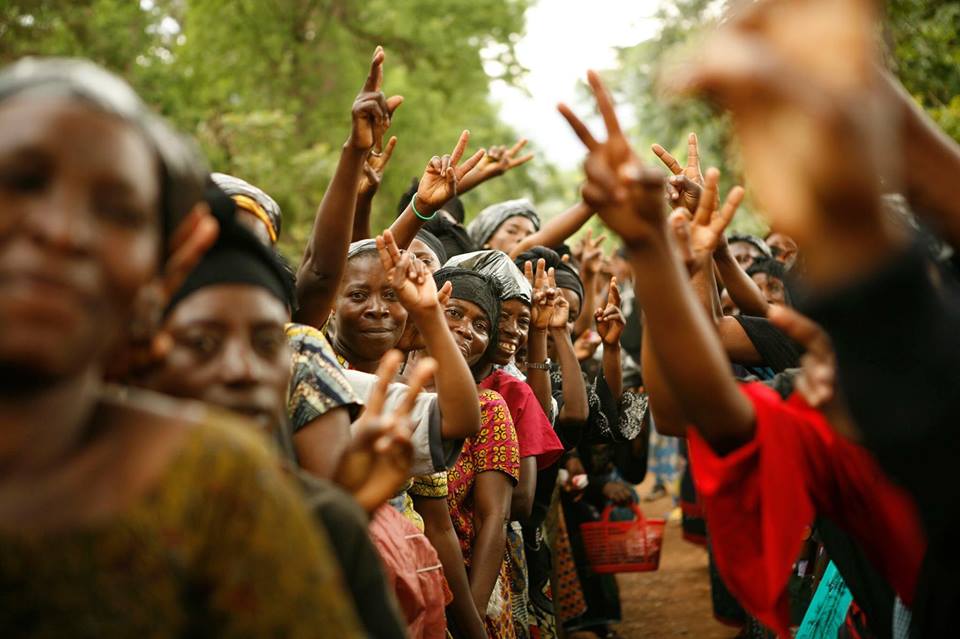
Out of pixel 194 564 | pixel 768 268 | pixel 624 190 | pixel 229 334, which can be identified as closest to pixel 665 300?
pixel 624 190

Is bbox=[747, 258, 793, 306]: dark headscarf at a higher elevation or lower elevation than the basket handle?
higher

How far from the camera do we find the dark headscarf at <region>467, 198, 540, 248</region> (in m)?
7.27

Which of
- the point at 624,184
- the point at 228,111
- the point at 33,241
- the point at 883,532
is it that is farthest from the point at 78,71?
the point at 228,111

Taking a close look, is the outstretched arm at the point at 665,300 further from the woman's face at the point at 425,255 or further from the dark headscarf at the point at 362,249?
the woman's face at the point at 425,255

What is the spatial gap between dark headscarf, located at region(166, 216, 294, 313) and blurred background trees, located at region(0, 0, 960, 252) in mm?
9044

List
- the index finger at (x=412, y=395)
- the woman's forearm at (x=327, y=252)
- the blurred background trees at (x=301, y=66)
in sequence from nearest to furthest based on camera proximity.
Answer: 1. the index finger at (x=412, y=395)
2. the woman's forearm at (x=327, y=252)
3. the blurred background trees at (x=301, y=66)

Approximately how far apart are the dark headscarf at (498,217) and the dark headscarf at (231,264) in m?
5.22

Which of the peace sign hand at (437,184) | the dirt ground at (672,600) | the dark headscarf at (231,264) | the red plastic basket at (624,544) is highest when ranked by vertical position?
the peace sign hand at (437,184)

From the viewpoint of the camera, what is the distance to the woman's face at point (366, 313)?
12.4 feet

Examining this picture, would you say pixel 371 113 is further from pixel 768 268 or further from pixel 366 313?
pixel 768 268

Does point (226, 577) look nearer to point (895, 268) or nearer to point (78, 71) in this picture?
point (78, 71)

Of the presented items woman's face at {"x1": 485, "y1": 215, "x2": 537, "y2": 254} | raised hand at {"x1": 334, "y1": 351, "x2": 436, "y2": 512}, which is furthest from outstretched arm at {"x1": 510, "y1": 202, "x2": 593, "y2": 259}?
raised hand at {"x1": 334, "y1": 351, "x2": 436, "y2": 512}

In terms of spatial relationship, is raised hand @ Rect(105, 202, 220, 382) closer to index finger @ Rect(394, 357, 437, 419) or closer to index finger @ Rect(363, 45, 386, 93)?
index finger @ Rect(394, 357, 437, 419)

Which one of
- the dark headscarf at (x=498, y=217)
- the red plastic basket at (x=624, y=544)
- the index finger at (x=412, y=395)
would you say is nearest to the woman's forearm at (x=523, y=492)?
the red plastic basket at (x=624, y=544)
